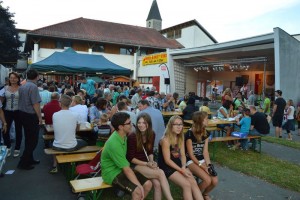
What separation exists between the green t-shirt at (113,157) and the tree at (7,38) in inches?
1172

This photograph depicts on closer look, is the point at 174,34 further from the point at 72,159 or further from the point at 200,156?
the point at 72,159

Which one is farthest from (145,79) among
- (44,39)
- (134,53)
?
(44,39)

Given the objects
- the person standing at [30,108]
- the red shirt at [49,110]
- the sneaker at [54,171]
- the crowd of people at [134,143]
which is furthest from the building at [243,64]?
the person standing at [30,108]

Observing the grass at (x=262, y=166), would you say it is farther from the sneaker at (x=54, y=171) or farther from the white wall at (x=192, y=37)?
the white wall at (x=192, y=37)

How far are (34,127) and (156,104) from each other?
488 cm

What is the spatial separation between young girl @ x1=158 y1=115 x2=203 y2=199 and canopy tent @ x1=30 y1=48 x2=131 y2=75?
328 inches

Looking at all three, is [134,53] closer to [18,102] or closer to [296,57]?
[296,57]

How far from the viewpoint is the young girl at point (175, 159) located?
139 inches

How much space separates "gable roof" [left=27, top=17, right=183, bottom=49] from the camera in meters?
22.5

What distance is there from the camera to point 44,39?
22.2 metres

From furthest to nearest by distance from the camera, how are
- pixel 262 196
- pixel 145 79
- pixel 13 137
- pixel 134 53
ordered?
pixel 134 53
pixel 145 79
pixel 13 137
pixel 262 196

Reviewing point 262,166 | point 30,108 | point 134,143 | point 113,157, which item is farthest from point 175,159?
point 262,166

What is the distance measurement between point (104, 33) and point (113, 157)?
2361 cm

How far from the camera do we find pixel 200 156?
4.12 m
